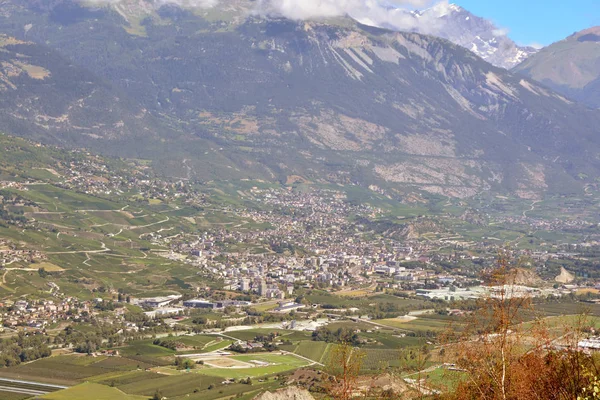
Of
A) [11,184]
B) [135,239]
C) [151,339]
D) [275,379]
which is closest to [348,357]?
[275,379]

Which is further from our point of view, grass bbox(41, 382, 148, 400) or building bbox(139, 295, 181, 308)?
building bbox(139, 295, 181, 308)

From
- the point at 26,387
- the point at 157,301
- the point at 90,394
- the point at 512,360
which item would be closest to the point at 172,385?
the point at 90,394

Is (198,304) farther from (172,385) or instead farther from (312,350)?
(172,385)

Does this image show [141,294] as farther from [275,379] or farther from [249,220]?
[249,220]

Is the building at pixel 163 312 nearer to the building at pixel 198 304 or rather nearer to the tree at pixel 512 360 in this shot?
the building at pixel 198 304

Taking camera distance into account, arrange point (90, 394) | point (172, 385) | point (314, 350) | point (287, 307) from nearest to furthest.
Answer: point (90, 394) → point (172, 385) → point (314, 350) → point (287, 307)

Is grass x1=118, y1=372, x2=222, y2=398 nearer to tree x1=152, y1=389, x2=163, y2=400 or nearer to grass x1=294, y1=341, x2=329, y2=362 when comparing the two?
tree x1=152, y1=389, x2=163, y2=400

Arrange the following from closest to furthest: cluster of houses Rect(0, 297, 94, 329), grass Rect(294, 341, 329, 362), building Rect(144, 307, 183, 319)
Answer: grass Rect(294, 341, 329, 362)
cluster of houses Rect(0, 297, 94, 329)
building Rect(144, 307, 183, 319)

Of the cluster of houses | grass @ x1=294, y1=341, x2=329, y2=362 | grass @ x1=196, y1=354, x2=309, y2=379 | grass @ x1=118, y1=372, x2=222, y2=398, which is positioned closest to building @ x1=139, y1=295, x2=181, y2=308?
the cluster of houses
